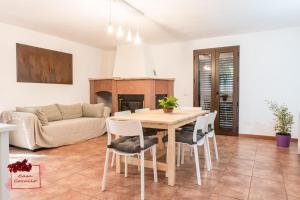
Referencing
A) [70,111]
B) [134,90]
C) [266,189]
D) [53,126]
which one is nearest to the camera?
[266,189]

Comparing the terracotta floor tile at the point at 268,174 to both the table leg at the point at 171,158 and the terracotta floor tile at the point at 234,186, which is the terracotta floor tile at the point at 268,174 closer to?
the terracotta floor tile at the point at 234,186

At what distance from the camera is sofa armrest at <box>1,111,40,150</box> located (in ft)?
12.3

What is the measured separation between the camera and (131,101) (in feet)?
18.9

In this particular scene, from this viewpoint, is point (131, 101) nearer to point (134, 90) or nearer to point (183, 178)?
point (134, 90)

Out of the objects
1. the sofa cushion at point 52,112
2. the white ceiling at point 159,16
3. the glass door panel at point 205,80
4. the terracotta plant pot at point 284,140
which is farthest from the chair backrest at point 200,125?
the sofa cushion at point 52,112

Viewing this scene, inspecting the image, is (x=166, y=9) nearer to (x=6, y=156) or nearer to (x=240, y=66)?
(x=240, y=66)

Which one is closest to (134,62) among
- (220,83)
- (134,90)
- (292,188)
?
(134,90)

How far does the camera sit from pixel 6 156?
133 cm

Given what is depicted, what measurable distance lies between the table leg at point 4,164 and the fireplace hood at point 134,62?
4498 mm

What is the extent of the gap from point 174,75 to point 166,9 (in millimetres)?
2642

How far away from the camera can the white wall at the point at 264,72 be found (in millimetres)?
4555

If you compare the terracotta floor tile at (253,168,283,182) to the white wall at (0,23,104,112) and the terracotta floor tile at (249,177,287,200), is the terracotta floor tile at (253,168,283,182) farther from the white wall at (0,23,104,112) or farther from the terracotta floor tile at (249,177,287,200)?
the white wall at (0,23,104,112)

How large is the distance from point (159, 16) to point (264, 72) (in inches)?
110

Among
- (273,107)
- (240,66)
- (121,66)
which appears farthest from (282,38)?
(121,66)
